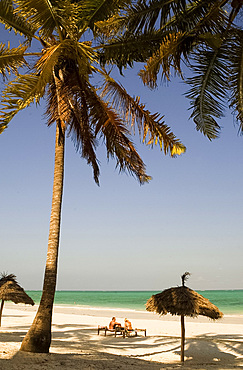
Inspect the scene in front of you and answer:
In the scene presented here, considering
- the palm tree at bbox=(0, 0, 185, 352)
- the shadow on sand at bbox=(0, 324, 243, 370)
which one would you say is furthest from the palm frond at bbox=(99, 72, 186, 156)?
the shadow on sand at bbox=(0, 324, 243, 370)

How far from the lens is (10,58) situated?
8.06 meters

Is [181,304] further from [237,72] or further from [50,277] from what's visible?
[237,72]

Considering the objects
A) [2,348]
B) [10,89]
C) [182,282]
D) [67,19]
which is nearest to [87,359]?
[2,348]

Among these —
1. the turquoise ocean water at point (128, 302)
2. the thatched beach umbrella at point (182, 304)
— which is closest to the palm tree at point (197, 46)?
the thatched beach umbrella at point (182, 304)

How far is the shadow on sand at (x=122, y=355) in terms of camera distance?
6.96 metres

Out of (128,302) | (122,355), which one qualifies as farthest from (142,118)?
(128,302)

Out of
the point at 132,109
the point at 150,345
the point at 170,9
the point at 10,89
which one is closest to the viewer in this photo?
the point at 170,9

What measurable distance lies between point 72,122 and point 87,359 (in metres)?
5.88

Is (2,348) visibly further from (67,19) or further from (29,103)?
(67,19)

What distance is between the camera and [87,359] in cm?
763

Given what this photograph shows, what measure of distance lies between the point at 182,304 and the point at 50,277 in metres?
4.14

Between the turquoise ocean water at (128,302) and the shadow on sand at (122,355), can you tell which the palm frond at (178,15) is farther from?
the turquoise ocean water at (128,302)

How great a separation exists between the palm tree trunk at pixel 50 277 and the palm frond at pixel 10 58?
1805 millimetres

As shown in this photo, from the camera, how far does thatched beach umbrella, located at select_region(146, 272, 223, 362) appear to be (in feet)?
33.0
